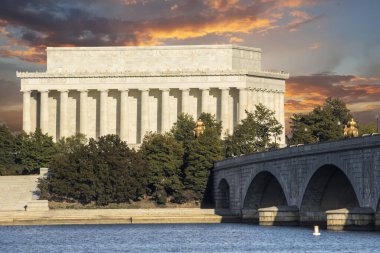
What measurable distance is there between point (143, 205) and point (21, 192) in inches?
775

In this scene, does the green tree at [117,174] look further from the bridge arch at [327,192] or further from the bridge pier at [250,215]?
the bridge arch at [327,192]

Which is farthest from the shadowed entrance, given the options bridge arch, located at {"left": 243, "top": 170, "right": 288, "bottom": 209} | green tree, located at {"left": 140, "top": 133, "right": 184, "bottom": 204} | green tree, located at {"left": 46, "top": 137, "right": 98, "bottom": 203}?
green tree, located at {"left": 46, "top": 137, "right": 98, "bottom": 203}

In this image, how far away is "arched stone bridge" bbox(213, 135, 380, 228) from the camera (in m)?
123

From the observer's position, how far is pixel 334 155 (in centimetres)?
12900

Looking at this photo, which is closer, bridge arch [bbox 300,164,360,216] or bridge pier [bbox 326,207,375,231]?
bridge pier [bbox 326,207,375,231]

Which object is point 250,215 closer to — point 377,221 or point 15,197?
point 377,221

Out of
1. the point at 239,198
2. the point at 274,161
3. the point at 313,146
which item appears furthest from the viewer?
the point at 239,198

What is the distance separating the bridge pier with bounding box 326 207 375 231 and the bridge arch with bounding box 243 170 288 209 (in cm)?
3606

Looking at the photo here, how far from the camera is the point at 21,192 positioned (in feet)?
650

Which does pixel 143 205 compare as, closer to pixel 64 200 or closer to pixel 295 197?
pixel 64 200

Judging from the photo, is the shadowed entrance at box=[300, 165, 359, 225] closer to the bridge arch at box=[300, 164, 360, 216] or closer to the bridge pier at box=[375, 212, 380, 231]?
the bridge arch at box=[300, 164, 360, 216]

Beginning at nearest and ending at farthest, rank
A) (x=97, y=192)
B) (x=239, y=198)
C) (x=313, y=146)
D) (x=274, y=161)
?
1. (x=313, y=146)
2. (x=274, y=161)
3. (x=239, y=198)
4. (x=97, y=192)

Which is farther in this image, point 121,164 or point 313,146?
point 121,164

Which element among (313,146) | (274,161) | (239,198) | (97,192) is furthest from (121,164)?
(313,146)
